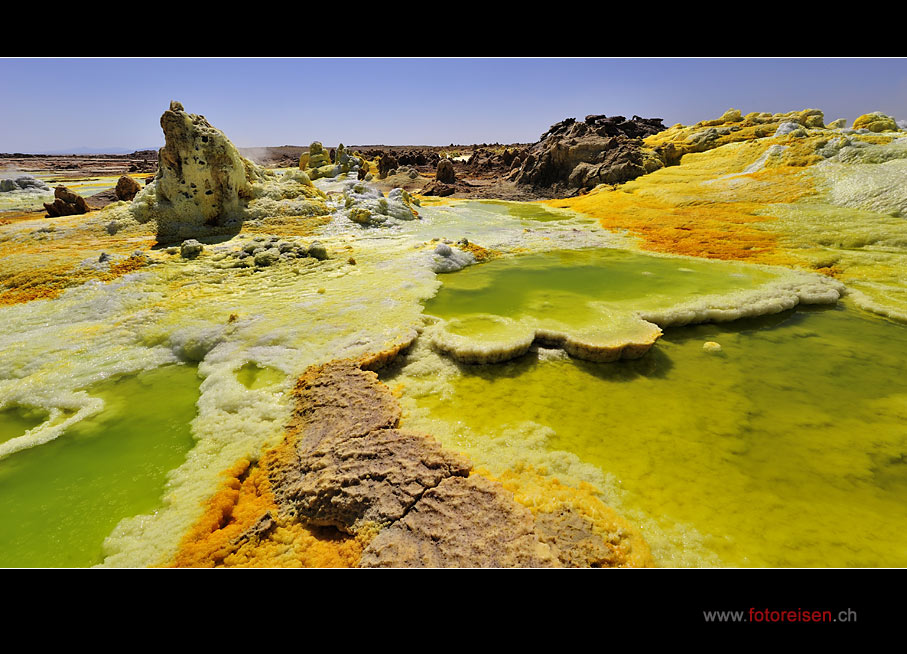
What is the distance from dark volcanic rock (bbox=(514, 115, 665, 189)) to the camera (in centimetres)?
2822

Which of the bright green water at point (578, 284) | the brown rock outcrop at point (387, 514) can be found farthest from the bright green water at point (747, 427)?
the bright green water at point (578, 284)

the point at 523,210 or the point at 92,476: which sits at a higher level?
the point at 523,210

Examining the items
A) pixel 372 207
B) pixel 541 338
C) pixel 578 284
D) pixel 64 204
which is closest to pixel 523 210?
pixel 372 207

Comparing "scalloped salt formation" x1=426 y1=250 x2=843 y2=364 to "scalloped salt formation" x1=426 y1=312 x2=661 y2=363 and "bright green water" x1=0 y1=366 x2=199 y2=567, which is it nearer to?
"scalloped salt formation" x1=426 y1=312 x2=661 y2=363

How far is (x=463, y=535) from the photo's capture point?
11.6ft

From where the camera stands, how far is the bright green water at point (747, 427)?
380 cm

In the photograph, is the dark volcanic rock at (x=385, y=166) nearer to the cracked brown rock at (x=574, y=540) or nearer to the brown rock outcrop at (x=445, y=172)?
the brown rock outcrop at (x=445, y=172)

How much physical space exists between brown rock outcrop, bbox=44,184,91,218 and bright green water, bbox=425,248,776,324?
1924 centimetres

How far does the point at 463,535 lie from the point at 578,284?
812 centimetres

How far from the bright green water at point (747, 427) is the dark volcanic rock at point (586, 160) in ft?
77.4

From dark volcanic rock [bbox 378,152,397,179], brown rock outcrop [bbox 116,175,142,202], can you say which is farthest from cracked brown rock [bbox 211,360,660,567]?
dark volcanic rock [bbox 378,152,397,179]

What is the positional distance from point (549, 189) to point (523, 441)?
1277 inches

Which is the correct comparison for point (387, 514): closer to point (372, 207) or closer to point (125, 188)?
point (372, 207)
